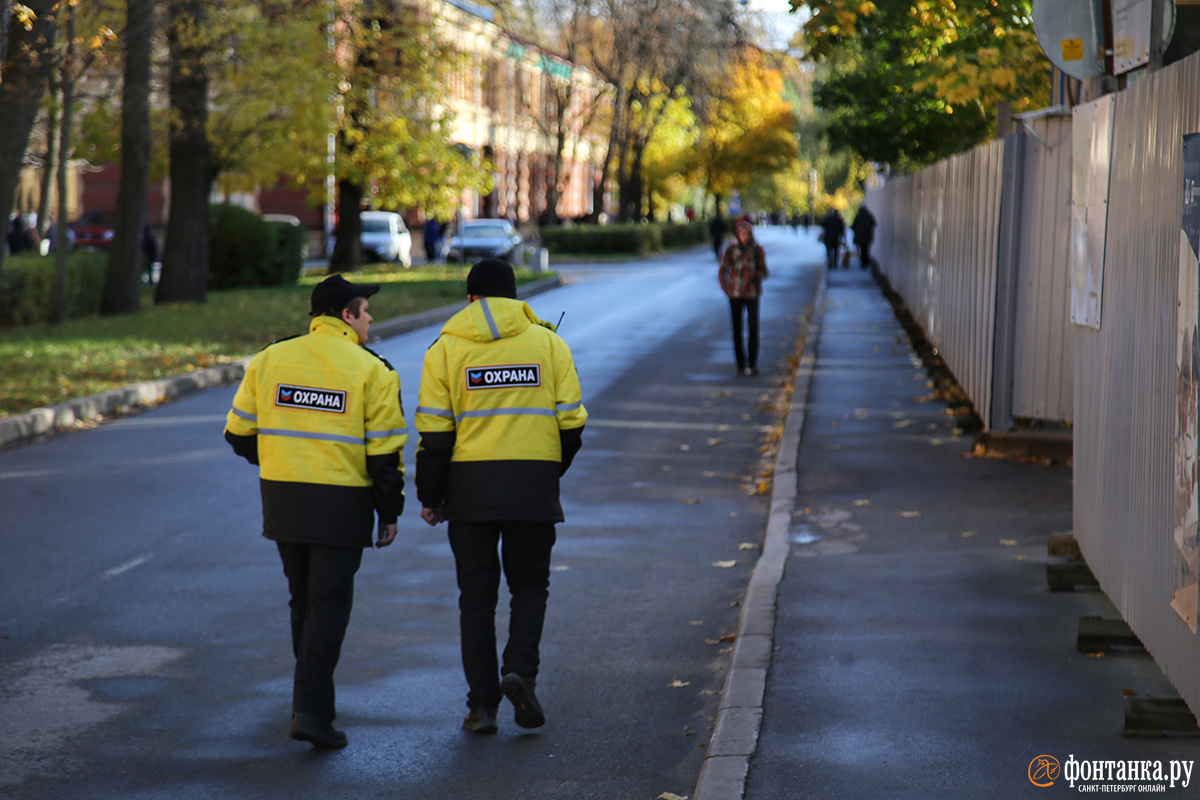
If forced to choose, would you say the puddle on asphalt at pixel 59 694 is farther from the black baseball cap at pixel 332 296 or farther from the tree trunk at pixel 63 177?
the tree trunk at pixel 63 177

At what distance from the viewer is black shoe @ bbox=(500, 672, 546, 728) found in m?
5.20

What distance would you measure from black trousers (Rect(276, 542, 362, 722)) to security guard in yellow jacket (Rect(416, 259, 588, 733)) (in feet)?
1.19

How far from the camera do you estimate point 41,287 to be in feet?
73.4

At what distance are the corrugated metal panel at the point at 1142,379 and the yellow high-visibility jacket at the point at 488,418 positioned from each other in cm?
199

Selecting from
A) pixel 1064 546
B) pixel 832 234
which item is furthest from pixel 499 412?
pixel 832 234

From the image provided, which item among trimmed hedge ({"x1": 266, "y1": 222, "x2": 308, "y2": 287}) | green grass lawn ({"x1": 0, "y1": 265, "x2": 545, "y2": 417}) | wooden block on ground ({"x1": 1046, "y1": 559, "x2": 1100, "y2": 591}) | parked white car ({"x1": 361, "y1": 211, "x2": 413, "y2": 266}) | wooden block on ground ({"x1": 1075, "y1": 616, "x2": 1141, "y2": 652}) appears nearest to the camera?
wooden block on ground ({"x1": 1075, "y1": 616, "x2": 1141, "y2": 652})

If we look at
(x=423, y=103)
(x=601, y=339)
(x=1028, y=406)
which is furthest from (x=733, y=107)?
(x=1028, y=406)

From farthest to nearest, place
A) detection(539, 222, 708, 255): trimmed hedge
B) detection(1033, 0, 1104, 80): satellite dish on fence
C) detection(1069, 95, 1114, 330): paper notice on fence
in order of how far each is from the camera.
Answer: detection(539, 222, 708, 255): trimmed hedge, detection(1033, 0, 1104, 80): satellite dish on fence, detection(1069, 95, 1114, 330): paper notice on fence

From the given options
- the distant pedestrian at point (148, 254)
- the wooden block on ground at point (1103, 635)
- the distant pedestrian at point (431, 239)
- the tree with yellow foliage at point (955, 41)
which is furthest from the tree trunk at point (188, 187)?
the distant pedestrian at point (431, 239)

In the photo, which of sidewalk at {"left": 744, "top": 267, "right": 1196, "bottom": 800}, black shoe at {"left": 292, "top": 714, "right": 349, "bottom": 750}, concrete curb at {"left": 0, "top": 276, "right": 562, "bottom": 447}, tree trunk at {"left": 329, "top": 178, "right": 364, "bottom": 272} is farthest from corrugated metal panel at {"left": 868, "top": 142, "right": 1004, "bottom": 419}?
tree trunk at {"left": 329, "top": 178, "right": 364, "bottom": 272}

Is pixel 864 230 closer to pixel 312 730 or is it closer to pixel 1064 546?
pixel 1064 546

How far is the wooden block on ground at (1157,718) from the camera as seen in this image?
193 inches

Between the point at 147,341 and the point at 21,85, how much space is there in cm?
430

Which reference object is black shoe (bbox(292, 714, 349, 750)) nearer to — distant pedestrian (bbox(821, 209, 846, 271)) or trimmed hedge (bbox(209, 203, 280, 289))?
trimmed hedge (bbox(209, 203, 280, 289))
